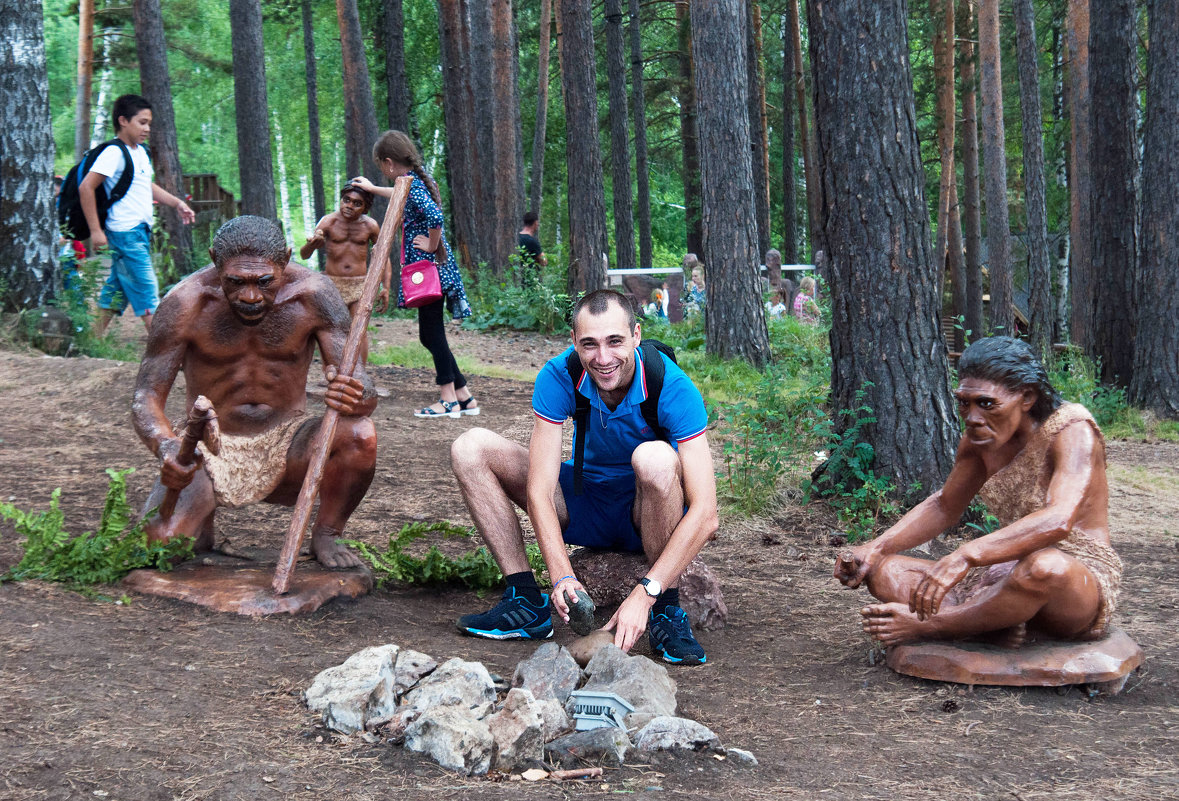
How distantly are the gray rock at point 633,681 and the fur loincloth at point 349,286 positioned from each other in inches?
228

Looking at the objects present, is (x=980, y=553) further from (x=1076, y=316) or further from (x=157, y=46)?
(x=157, y=46)

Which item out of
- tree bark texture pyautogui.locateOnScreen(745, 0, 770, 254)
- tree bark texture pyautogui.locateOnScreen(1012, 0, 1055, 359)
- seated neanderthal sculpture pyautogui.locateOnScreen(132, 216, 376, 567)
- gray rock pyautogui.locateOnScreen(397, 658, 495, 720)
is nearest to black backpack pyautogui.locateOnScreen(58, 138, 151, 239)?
seated neanderthal sculpture pyautogui.locateOnScreen(132, 216, 376, 567)

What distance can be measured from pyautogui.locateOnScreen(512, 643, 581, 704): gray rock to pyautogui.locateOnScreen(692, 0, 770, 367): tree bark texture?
25.7 ft

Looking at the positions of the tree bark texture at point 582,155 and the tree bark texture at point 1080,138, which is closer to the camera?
the tree bark texture at point 582,155

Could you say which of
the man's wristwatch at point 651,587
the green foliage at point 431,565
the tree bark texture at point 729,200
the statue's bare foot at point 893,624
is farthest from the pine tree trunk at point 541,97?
the statue's bare foot at point 893,624

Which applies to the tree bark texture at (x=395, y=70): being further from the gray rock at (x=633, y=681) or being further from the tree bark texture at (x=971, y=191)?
the gray rock at (x=633, y=681)

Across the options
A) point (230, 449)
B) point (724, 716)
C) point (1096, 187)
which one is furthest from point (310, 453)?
point (1096, 187)

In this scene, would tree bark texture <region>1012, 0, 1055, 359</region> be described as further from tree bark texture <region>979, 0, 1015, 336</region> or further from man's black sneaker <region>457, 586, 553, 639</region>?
A: man's black sneaker <region>457, 586, 553, 639</region>

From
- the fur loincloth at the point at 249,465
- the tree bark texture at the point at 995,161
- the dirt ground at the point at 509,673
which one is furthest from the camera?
the tree bark texture at the point at 995,161

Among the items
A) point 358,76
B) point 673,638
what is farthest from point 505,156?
point 673,638

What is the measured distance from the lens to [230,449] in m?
4.33

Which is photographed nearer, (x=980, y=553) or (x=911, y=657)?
(x=980, y=553)

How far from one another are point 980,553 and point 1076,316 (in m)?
12.0

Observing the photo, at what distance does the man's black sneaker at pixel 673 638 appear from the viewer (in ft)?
12.8
